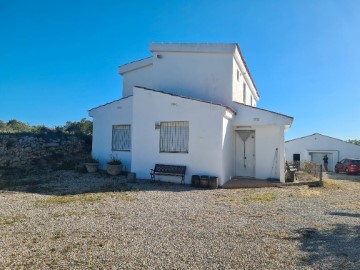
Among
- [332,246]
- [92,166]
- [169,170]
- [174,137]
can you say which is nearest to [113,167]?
[92,166]

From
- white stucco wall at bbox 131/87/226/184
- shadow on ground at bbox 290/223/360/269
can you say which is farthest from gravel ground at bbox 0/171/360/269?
white stucco wall at bbox 131/87/226/184

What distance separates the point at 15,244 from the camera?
15.9 feet

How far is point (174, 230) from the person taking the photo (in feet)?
19.0

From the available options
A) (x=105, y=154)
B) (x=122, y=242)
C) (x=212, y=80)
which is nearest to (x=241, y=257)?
(x=122, y=242)

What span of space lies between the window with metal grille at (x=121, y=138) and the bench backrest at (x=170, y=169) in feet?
11.1

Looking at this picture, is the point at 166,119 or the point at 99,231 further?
the point at 166,119

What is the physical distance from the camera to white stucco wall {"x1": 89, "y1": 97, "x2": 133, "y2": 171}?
15852 millimetres

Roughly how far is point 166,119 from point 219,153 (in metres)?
3.01

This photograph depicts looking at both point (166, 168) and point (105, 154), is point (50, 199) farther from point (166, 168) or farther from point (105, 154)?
point (105, 154)

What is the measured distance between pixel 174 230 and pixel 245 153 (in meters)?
9.85

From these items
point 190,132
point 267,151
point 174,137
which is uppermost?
point 190,132

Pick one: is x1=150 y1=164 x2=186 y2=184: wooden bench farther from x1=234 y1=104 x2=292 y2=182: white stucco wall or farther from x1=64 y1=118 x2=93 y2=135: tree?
x1=64 y1=118 x2=93 y2=135: tree

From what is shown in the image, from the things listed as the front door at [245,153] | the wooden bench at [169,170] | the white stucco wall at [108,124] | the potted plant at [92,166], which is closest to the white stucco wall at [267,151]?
the front door at [245,153]

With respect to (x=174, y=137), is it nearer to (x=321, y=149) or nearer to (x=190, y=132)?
(x=190, y=132)
